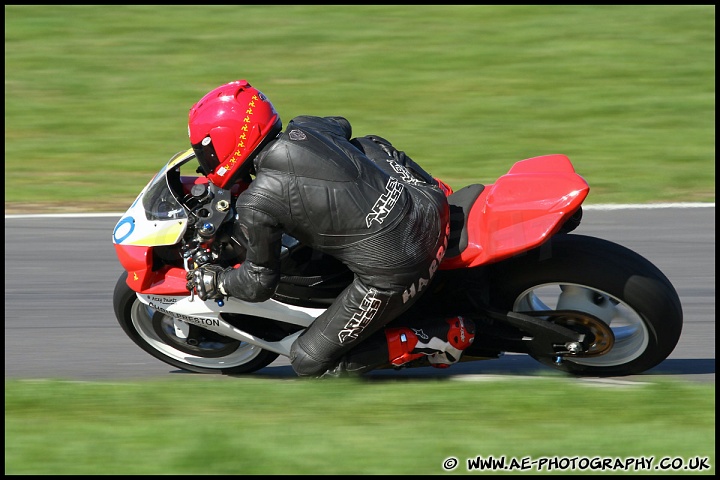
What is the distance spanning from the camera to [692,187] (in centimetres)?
857

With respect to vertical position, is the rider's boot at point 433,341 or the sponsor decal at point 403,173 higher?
the sponsor decal at point 403,173

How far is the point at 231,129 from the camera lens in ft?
15.0

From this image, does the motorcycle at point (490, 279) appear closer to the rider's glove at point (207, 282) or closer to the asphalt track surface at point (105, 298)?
the rider's glove at point (207, 282)

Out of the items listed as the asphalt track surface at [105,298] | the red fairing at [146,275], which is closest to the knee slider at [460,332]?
the asphalt track surface at [105,298]

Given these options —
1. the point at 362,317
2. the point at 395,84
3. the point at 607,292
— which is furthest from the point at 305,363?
the point at 395,84

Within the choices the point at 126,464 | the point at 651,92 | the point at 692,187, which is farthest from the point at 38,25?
the point at 126,464

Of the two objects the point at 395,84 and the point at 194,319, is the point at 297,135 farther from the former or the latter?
the point at 395,84

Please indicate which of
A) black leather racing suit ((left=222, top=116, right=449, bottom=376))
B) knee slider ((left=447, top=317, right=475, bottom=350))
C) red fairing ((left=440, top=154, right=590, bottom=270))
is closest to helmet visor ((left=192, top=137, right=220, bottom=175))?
black leather racing suit ((left=222, top=116, right=449, bottom=376))

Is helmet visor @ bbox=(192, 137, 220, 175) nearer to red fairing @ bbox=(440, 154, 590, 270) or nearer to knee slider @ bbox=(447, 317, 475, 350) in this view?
red fairing @ bbox=(440, 154, 590, 270)

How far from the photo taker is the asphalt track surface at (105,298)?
559 cm

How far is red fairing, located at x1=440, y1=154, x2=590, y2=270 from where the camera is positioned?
462cm

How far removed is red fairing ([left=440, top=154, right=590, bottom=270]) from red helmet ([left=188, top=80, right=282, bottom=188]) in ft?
3.43

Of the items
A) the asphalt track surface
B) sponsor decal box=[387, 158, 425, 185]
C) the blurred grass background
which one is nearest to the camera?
sponsor decal box=[387, 158, 425, 185]

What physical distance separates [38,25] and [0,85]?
1.80 meters
